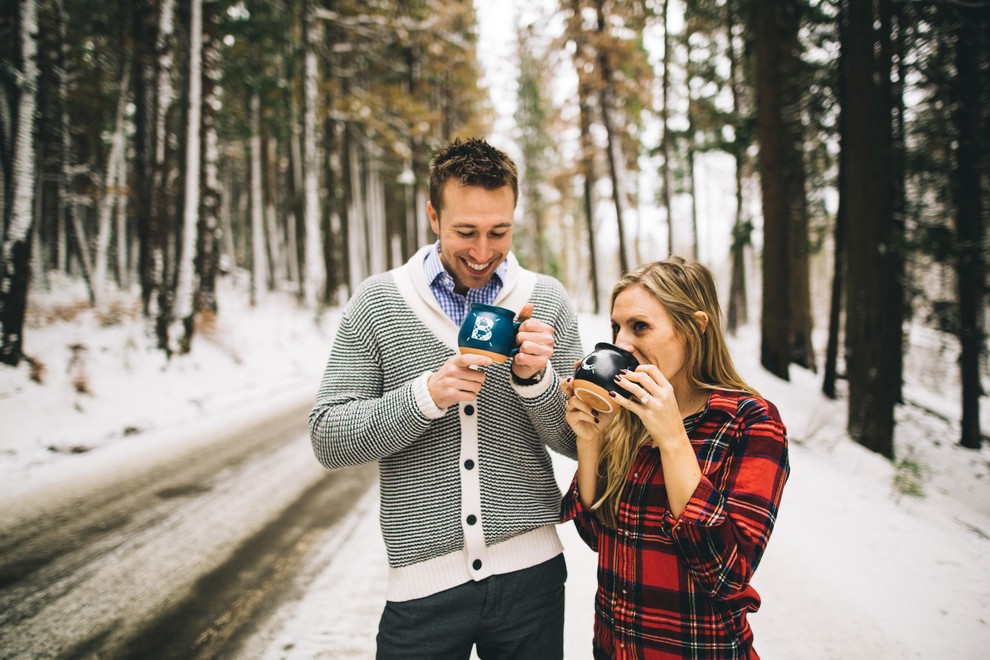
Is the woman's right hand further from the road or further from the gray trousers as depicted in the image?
the road

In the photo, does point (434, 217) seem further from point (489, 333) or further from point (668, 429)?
point (668, 429)

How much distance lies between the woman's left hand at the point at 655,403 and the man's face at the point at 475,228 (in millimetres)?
620

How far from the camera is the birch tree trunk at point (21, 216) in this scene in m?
7.19

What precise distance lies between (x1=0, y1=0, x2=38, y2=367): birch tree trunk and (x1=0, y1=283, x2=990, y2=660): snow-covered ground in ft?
1.77

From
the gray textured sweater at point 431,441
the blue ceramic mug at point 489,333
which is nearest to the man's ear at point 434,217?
the gray textured sweater at point 431,441

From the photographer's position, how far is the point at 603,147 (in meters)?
16.9

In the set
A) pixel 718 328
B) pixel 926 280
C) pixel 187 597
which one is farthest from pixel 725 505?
Answer: pixel 926 280

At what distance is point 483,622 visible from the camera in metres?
1.57

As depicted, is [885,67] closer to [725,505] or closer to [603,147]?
[725,505]

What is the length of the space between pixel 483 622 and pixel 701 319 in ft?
3.95

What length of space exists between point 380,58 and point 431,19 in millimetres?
4753

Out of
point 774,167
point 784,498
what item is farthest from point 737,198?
point 784,498

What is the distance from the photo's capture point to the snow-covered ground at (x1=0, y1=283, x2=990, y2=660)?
114 inches

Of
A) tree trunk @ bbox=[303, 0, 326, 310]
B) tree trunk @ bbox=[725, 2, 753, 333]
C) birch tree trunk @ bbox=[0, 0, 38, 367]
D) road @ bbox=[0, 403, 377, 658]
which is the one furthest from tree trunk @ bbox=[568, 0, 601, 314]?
road @ bbox=[0, 403, 377, 658]
